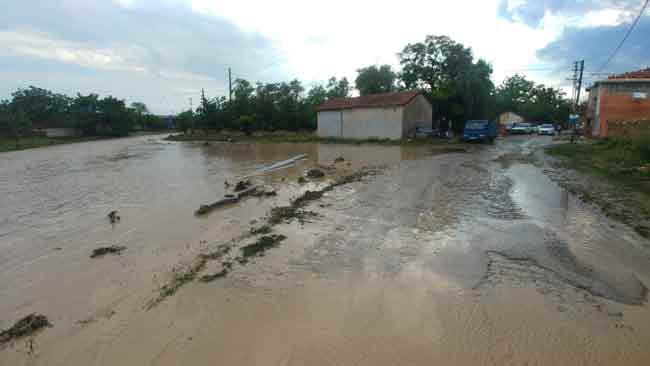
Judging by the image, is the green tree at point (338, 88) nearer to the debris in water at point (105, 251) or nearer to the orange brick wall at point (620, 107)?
the orange brick wall at point (620, 107)

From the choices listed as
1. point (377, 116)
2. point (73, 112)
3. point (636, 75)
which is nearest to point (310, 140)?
point (377, 116)

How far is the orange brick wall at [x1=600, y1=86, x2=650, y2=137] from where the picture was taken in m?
28.1

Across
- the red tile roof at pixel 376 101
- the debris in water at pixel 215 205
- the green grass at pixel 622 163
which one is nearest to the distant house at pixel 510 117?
the red tile roof at pixel 376 101

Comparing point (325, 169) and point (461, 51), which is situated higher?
point (461, 51)

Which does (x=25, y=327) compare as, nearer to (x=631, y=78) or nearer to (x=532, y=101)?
(x=631, y=78)

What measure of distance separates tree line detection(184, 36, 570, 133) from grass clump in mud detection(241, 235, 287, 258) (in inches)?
1182

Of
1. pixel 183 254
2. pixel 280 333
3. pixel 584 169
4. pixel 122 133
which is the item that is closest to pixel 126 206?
pixel 183 254

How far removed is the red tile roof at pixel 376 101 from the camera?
94.6 ft

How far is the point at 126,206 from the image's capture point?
868 centimetres

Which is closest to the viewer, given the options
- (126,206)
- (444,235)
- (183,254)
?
(183,254)

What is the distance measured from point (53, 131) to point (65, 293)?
5883 centimetres

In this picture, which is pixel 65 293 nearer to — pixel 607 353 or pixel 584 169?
pixel 607 353

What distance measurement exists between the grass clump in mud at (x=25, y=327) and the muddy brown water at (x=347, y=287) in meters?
0.11

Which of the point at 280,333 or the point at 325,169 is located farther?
the point at 325,169
